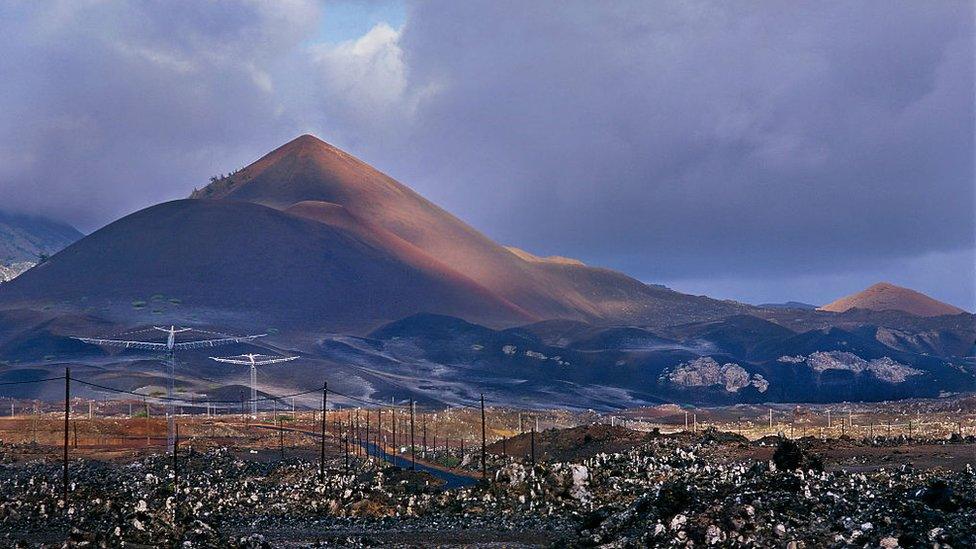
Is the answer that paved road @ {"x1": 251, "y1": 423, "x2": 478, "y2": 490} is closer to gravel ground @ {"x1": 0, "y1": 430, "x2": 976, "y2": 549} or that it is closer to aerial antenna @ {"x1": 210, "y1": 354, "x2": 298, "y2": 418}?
gravel ground @ {"x1": 0, "y1": 430, "x2": 976, "y2": 549}

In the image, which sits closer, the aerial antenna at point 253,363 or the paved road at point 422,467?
the paved road at point 422,467

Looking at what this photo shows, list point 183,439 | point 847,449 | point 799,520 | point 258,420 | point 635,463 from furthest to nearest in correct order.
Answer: point 258,420 < point 183,439 < point 847,449 < point 635,463 < point 799,520

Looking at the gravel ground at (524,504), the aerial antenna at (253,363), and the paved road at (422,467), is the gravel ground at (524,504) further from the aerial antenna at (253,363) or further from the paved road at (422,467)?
the aerial antenna at (253,363)

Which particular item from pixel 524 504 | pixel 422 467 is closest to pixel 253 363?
pixel 422 467

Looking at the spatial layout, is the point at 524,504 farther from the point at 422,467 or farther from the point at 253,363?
the point at 253,363

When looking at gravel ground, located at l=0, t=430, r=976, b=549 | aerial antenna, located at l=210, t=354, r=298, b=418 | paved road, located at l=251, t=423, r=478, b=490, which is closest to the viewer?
gravel ground, located at l=0, t=430, r=976, b=549

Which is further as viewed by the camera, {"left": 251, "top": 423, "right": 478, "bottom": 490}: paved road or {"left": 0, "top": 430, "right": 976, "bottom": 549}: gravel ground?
{"left": 251, "top": 423, "right": 478, "bottom": 490}: paved road

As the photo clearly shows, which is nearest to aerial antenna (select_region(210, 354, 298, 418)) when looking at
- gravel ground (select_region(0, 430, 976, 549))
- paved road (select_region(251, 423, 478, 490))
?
paved road (select_region(251, 423, 478, 490))

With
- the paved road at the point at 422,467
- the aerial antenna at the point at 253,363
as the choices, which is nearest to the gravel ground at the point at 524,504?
the paved road at the point at 422,467

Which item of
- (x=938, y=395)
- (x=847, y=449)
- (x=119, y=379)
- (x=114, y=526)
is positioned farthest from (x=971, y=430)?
(x=119, y=379)

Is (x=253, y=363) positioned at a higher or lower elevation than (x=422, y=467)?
higher

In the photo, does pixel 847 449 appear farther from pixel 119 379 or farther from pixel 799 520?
pixel 119 379
